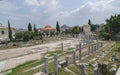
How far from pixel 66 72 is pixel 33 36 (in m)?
76.1

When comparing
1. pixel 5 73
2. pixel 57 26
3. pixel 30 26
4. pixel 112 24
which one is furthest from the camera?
pixel 57 26

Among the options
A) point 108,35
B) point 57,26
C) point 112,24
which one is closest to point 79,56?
point 108,35

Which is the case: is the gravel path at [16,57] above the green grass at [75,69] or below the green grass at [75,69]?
below

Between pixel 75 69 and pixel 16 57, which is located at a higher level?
pixel 75 69

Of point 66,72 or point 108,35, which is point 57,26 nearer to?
point 108,35

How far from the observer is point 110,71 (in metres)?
13.2

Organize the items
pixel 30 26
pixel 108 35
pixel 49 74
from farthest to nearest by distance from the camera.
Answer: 1. pixel 30 26
2. pixel 108 35
3. pixel 49 74

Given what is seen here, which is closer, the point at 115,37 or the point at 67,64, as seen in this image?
the point at 67,64

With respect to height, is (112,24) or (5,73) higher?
(112,24)

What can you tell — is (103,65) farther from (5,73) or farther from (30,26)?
(30,26)

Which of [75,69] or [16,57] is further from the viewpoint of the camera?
[16,57]

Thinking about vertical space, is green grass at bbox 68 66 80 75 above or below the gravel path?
above

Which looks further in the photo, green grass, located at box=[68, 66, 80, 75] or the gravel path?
the gravel path

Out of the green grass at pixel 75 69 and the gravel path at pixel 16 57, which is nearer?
the green grass at pixel 75 69
